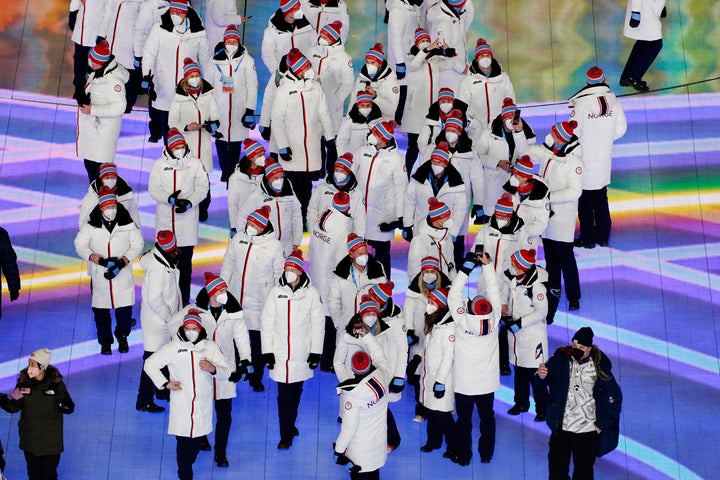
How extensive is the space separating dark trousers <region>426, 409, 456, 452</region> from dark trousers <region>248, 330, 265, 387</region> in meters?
1.68

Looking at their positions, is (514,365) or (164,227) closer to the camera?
(514,365)

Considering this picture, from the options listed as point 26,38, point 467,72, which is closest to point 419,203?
point 467,72

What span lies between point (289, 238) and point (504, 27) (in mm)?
5486

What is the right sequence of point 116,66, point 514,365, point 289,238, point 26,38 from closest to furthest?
point 514,365, point 289,238, point 116,66, point 26,38

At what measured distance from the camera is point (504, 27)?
70.1 feet

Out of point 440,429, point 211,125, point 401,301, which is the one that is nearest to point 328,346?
point 401,301

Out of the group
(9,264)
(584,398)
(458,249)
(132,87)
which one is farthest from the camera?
(132,87)

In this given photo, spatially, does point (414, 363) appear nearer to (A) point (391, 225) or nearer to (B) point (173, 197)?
(A) point (391, 225)

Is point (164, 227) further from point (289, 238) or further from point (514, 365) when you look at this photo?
point (514, 365)

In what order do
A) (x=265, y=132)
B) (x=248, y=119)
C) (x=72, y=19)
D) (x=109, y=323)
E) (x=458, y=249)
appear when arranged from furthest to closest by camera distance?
(x=72, y=19) → (x=265, y=132) → (x=248, y=119) → (x=458, y=249) → (x=109, y=323)

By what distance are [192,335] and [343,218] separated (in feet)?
7.27

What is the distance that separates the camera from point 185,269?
57.1 ft

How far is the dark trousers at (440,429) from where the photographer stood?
15609 mm

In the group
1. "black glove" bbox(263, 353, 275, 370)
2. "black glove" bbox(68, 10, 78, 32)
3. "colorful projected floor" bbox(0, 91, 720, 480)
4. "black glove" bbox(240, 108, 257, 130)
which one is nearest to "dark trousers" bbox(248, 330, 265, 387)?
"colorful projected floor" bbox(0, 91, 720, 480)
